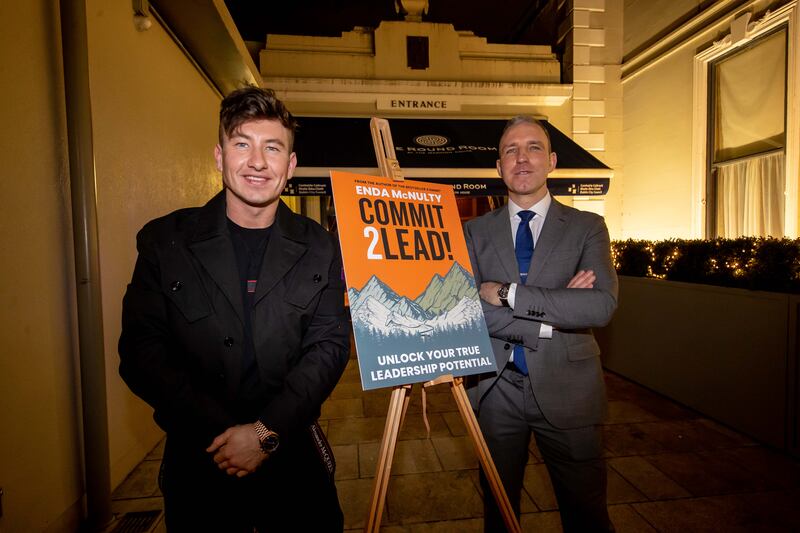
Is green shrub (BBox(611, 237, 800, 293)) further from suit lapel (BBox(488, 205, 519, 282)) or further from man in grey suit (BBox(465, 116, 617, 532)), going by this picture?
suit lapel (BBox(488, 205, 519, 282))

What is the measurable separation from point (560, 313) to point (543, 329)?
191 millimetres

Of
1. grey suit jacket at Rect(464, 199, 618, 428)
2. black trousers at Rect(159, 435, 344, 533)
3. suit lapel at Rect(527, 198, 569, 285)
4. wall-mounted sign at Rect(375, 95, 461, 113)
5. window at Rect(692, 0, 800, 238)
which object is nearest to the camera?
black trousers at Rect(159, 435, 344, 533)

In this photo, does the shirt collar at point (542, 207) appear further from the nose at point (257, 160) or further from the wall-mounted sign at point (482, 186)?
the wall-mounted sign at point (482, 186)

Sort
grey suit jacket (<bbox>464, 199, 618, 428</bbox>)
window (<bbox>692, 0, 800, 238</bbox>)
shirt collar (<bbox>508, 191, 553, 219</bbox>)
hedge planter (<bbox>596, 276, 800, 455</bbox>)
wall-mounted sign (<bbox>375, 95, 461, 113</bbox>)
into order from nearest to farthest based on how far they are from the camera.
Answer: grey suit jacket (<bbox>464, 199, 618, 428</bbox>) → shirt collar (<bbox>508, 191, 553, 219</bbox>) → hedge planter (<bbox>596, 276, 800, 455</bbox>) → window (<bbox>692, 0, 800, 238</bbox>) → wall-mounted sign (<bbox>375, 95, 461, 113</bbox>)

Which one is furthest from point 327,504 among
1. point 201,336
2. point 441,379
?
point 201,336

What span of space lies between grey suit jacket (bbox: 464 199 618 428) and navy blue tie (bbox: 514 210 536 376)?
55 mm

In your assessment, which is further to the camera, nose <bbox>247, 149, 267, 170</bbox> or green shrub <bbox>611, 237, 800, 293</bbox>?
green shrub <bbox>611, 237, 800, 293</bbox>

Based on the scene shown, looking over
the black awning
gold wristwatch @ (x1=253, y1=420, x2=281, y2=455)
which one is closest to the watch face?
gold wristwatch @ (x1=253, y1=420, x2=281, y2=455)

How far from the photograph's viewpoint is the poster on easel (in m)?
1.62

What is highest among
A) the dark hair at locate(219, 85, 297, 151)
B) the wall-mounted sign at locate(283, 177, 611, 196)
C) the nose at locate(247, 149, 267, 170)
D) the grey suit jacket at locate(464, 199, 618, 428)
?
the wall-mounted sign at locate(283, 177, 611, 196)

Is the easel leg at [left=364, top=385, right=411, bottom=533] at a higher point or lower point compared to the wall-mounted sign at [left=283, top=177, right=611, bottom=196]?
lower

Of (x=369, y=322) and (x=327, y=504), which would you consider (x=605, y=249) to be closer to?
(x=369, y=322)

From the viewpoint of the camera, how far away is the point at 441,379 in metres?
1.71

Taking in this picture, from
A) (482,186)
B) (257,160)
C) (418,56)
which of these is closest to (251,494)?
(257,160)
